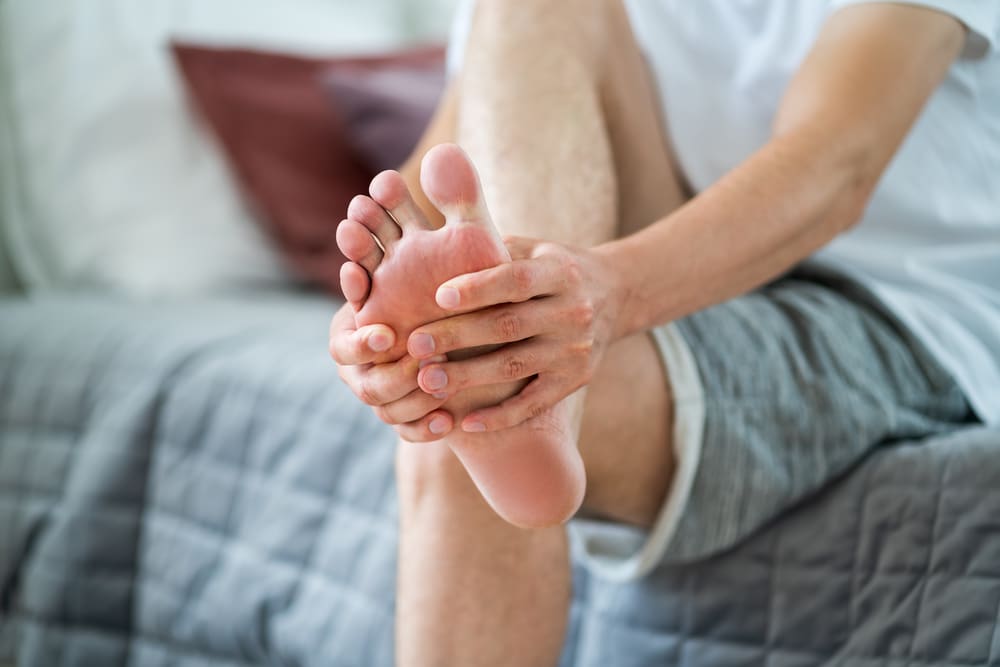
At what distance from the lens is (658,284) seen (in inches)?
25.0

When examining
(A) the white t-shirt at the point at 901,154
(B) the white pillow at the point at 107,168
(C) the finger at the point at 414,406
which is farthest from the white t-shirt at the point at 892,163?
(B) the white pillow at the point at 107,168

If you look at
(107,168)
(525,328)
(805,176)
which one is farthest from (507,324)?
(107,168)

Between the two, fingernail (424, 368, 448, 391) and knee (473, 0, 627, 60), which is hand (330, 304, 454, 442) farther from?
knee (473, 0, 627, 60)

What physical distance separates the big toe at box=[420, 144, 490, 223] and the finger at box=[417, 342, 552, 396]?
76 millimetres

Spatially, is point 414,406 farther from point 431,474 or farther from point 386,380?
point 431,474

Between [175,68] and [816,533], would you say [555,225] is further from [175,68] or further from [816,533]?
[175,68]

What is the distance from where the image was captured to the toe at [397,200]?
534 mm

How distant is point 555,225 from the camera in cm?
69

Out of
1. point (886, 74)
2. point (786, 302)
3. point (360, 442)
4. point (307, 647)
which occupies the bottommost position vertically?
point (307, 647)

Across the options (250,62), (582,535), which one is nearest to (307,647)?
(582,535)

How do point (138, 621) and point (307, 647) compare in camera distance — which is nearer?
point (307, 647)

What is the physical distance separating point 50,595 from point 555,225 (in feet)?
2.49

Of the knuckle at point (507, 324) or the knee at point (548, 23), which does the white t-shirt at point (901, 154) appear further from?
the knuckle at point (507, 324)

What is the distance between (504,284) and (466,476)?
20cm
